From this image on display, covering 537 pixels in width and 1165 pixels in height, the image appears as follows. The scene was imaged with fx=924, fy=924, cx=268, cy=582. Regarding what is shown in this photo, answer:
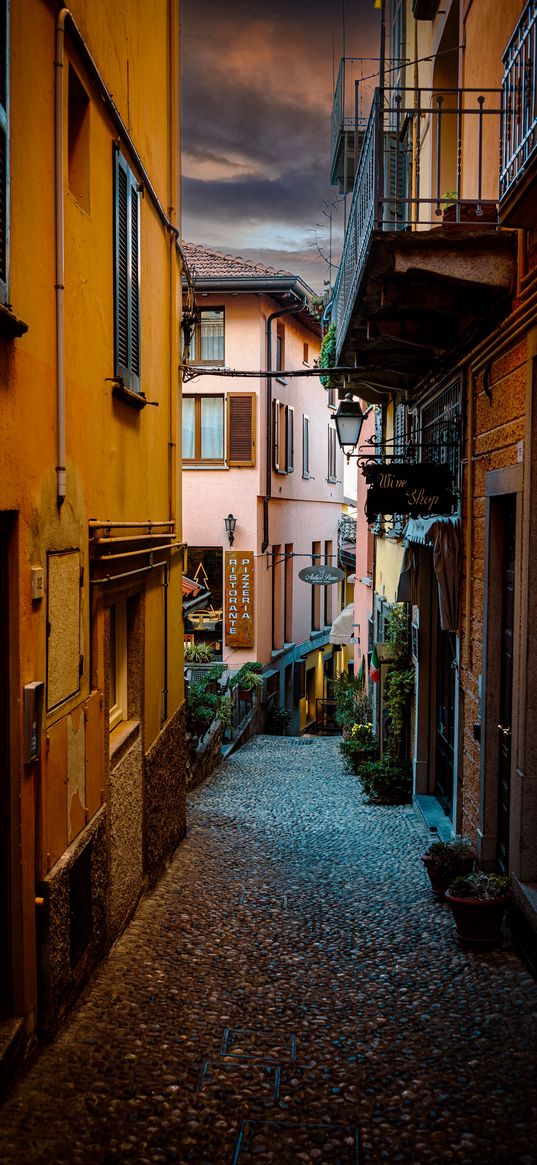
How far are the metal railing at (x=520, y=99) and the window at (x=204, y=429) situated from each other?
55.8 feet

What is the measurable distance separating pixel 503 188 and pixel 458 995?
5139mm

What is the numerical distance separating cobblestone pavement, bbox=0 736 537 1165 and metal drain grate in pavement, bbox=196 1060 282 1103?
1 centimetres

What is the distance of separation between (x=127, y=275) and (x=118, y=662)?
117 inches

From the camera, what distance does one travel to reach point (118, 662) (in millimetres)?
7402

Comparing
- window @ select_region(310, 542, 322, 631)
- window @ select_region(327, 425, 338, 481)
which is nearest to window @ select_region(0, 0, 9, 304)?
window @ select_region(310, 542, 322, 631)

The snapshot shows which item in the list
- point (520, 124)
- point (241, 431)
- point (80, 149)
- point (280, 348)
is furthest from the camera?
point (280, 348)

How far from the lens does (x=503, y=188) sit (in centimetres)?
609

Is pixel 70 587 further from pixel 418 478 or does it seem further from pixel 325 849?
pixel 325 849

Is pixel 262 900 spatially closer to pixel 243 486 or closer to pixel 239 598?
pixel 239 598

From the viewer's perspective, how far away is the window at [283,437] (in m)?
24.7

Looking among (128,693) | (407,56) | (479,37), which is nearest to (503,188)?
(479,37)

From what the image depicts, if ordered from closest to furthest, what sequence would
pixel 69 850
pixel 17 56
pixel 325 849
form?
pixel 17 56, pixel 69 850, pixel 325 849

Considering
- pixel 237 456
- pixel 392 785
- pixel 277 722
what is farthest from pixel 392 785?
→ pixel 237 456

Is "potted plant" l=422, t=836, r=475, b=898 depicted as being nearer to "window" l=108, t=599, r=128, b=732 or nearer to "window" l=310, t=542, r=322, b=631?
"window" l=108, t=599, r=128, b=732
